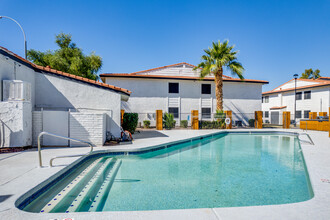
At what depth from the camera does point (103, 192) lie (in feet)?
13.7

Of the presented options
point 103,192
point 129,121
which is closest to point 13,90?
point 103,192

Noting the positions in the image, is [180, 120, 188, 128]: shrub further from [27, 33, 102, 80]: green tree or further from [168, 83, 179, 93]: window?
[27, 33, 102, 80]: green tree

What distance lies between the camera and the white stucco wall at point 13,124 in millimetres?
6575

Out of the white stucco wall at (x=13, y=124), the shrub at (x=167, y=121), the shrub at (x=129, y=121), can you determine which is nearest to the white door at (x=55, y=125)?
the white stucco wall at (x=13, y=124)

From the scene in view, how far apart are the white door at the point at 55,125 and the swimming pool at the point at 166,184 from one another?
2088 millimetres

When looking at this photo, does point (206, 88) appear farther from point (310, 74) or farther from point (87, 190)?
point (310, 74)

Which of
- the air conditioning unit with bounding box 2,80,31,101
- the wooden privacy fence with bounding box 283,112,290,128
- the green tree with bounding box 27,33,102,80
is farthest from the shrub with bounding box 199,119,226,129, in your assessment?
the green tree with bounding box 27,33,102,80

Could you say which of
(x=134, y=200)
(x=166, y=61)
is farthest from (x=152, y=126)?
(x=134, y=200)

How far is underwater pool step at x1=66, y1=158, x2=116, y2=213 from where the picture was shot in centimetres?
344

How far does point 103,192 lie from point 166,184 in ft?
5.32

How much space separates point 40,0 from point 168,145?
42.7 ft

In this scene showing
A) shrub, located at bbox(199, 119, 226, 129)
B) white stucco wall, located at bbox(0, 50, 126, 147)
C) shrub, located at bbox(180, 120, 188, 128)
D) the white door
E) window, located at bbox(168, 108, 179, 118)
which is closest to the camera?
the white door

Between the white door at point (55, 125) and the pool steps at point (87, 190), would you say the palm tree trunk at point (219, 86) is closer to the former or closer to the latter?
the pool steps at point (87, 190)

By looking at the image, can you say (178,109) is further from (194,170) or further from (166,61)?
(194,170)
